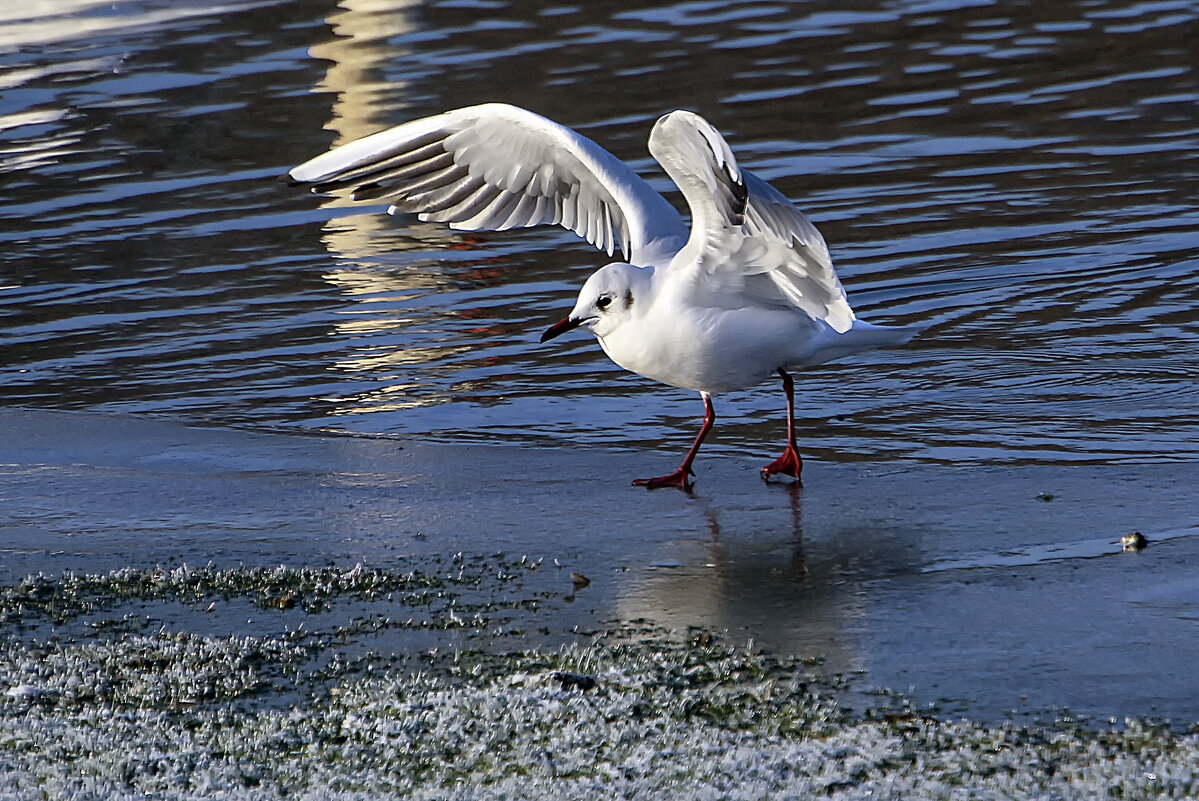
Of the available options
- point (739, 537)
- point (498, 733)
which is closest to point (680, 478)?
point (739, 537)

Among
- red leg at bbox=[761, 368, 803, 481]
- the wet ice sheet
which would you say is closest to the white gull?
red leg at bbox=[761, 368, 803, 481]

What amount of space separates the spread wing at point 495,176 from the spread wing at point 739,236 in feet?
2.41

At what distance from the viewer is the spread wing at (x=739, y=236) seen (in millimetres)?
5680

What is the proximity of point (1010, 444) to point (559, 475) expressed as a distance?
160 centimetres

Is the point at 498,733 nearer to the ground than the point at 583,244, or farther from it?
farther from it

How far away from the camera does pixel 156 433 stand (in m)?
6.99

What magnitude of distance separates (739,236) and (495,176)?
1.95 meters

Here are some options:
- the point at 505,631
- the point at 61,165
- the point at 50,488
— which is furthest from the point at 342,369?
the point at 61,165

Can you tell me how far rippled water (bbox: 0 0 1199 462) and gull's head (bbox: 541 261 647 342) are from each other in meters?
0.60

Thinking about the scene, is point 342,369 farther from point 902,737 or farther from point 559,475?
point 902,737

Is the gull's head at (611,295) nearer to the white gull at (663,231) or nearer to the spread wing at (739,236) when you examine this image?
the white gull at (663,231)

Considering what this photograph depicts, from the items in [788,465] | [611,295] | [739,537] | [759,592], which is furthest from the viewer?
[611,295]

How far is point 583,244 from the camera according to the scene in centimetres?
1059

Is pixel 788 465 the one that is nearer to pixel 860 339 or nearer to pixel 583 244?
pixel 860 339
